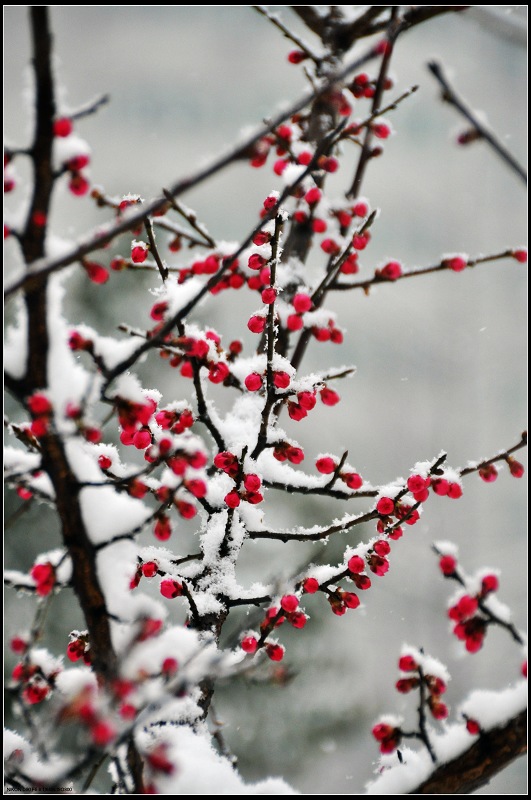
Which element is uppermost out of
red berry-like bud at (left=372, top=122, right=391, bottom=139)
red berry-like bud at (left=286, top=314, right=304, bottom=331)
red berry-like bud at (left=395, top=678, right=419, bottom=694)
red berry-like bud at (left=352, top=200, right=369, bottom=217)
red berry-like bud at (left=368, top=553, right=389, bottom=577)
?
red berry-like bud at (left=372, top=122, right=391, bottom=139)

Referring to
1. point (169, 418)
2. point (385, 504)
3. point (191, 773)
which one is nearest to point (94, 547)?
point (191, 773)

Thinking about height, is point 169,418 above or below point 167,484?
above

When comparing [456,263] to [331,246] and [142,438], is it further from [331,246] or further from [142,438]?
[142,438]

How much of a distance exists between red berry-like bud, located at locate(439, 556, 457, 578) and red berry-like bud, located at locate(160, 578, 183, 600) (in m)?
0.89

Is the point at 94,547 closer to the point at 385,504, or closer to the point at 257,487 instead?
the point at 257,487

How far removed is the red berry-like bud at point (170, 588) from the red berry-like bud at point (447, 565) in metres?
0.89

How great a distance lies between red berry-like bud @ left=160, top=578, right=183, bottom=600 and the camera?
5.98 ft

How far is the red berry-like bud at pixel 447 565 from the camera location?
1.34 metres

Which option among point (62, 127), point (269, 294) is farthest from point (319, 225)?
point (62, 127)

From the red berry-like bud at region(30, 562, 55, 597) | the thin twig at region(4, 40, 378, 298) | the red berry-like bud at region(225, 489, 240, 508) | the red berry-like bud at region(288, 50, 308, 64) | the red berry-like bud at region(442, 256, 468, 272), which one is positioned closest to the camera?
the thin twig at region(4, 40, 378, 298)

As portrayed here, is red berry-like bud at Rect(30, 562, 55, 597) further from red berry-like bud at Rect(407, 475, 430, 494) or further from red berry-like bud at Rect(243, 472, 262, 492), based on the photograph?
red berry-like bud at Rect(407, 475, 430, 494)

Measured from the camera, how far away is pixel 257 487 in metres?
1.84

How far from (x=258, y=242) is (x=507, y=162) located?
1.06 m

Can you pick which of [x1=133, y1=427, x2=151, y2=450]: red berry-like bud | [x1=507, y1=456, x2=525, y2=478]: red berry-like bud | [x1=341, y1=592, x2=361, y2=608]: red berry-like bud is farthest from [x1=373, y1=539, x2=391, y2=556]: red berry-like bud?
[x1=133, y1=427, x2=151, y2=450]: red berry-like bud
